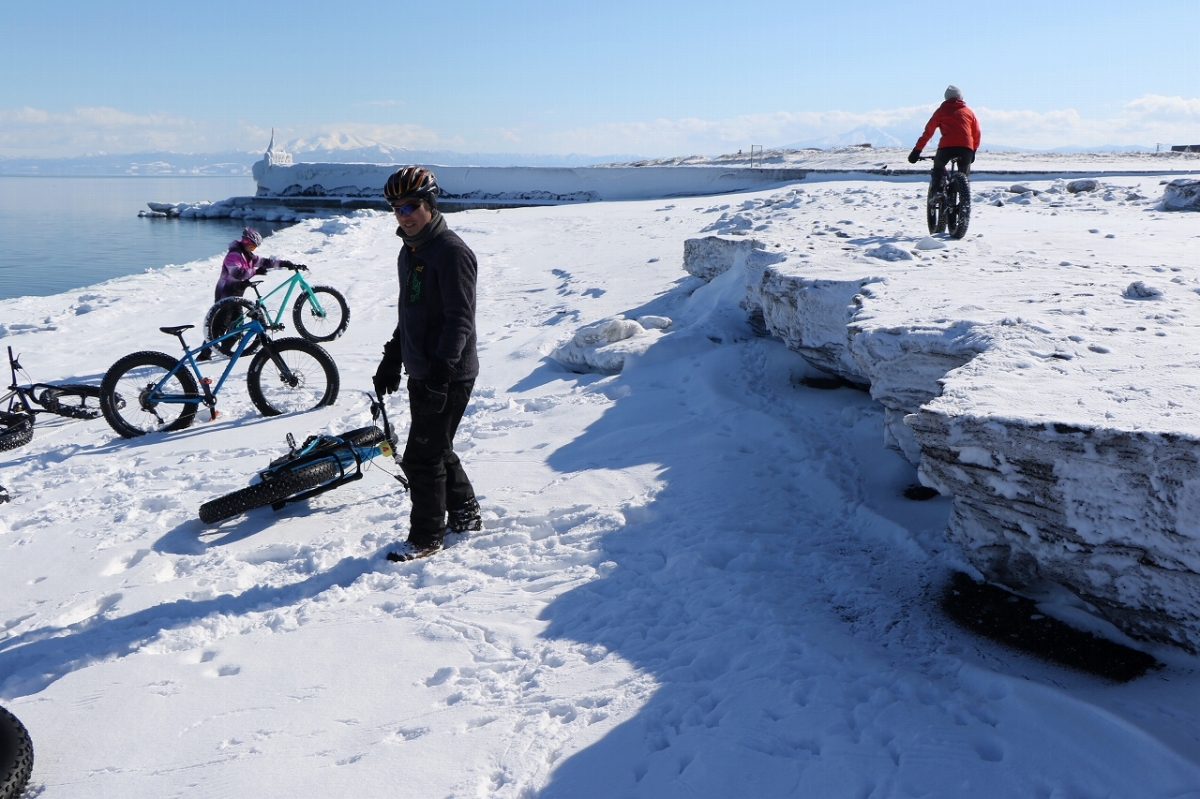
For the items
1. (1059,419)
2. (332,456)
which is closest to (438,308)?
(332,456)

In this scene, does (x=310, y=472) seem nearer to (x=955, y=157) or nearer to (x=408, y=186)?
(x=408, y=186)

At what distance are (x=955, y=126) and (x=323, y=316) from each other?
316 inches

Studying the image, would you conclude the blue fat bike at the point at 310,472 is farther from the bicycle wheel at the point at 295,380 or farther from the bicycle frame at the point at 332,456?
the bicycle wheel at the point at 295,380

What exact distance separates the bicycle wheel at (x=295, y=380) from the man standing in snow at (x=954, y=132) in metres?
6.79

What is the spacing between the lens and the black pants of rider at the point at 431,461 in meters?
3.92

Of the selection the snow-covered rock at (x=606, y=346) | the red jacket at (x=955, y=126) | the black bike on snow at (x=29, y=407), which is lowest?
the black bike on snow at (x=29, y=407)

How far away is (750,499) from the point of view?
4430 mm

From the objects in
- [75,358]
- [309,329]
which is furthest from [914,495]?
[75,358]

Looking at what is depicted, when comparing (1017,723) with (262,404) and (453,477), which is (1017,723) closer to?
(453,477)

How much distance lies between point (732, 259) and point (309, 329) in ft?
18.1

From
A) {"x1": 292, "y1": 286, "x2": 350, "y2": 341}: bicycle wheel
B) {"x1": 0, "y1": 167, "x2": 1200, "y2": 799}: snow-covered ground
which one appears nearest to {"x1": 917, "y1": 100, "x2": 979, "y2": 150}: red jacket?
{"x1": 0, "y1": 167, "x2": 1200, "y2": 799}: snow-covered ground

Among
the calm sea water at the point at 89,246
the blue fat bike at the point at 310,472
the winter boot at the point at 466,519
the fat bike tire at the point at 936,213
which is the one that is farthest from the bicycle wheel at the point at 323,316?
the fat bike tire at the point at 936,213

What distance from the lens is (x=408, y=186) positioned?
3713 millimetres

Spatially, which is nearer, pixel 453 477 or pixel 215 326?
pixel 453 477
